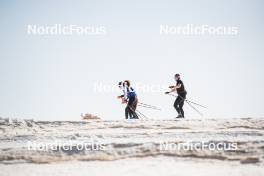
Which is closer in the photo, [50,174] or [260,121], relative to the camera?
[50,174]

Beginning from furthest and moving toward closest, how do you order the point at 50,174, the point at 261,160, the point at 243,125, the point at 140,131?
the point at 243,125
the point at 140,131
the point at 261,160
the point at 50,174

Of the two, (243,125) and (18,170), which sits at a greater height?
(243,125)

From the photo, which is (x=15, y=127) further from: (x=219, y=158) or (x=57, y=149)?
(x=219, y=158)

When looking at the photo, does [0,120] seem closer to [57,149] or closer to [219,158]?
[57,149]

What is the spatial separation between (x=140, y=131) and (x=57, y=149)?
2154 mm

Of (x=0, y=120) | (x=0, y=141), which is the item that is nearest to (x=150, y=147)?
(x=0, y=141)

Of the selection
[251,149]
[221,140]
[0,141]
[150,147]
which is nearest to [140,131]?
[150,147]

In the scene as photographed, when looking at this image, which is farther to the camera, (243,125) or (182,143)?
(243,125)

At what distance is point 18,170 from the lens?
6.63m

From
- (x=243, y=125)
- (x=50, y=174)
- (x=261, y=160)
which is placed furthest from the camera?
(x=243, y=125)

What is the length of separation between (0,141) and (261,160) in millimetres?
5666

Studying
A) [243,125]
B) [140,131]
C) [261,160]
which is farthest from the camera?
[243,125]

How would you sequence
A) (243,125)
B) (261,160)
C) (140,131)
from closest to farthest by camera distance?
(261,160) → (140,131) → (243,125)

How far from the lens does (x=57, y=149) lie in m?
7.20
